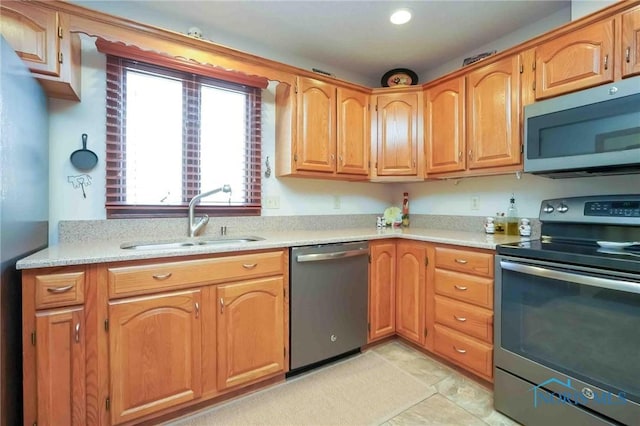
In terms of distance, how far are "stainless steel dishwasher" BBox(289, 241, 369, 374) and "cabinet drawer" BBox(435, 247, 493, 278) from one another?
508 millimetres

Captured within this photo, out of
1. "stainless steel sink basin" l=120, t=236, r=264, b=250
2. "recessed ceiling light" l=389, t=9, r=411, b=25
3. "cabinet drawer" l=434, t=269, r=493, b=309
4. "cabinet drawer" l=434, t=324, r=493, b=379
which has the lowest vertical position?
"cabinet drawer" l=434, t=324, r=493, b=379

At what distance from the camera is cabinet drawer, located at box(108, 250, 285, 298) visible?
1368mm

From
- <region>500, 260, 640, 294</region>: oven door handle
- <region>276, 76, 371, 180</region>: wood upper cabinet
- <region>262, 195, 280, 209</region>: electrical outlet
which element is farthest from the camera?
<region>262, 195, 280, 209</region>: electrical outlet

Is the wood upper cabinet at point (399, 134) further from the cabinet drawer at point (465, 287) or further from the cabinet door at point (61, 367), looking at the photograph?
the cabinet door at point (61, 367)

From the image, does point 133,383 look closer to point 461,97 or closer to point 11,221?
point 11,221

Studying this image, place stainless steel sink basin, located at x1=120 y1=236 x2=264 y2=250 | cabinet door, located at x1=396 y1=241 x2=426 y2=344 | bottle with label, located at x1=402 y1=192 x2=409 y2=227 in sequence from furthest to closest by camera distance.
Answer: bottle with label, located at x1=402 y1=192 x2=409 y2=227 → cabinet door, located at x1=396 y1=241 x2=426 y2=344 → stainless steel sink basin, located at x1=120 y1=236 x2=264 y2=250

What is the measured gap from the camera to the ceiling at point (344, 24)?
1.90 metres

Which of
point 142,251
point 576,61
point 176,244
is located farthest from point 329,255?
point 576,61

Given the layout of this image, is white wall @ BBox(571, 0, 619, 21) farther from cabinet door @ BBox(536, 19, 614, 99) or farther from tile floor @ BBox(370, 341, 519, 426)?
tile floor @ BBox(370, 341, 519, 426)

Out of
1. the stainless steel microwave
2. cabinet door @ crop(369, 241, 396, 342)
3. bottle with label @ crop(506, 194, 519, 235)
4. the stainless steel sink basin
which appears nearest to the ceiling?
the stainless steel microwave

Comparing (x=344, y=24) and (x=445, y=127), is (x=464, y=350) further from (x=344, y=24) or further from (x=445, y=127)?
(x=344, y=24)

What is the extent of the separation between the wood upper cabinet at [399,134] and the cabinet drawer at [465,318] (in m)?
1.06

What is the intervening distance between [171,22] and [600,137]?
104 inches

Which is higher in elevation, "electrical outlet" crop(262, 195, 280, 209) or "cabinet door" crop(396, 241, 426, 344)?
"electrical outlet" crop(262, 195, 280, 209)
